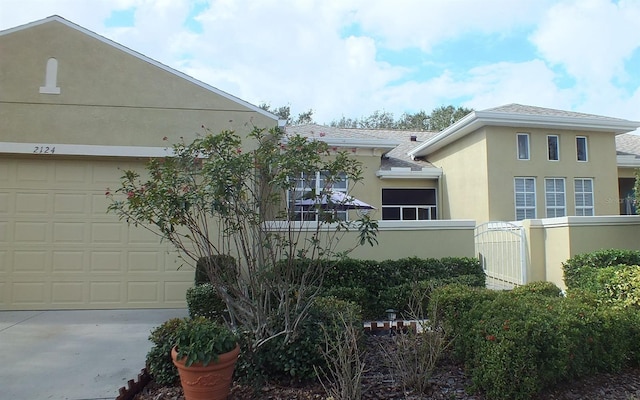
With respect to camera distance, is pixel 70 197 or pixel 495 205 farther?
pixel 495 205

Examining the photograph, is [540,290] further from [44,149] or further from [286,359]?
[44,149]

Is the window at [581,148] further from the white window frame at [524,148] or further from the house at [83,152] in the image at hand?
the house at [83,152]

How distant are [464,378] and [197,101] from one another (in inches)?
269

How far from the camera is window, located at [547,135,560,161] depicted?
14.0 metres

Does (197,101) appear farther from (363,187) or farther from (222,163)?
(363,187)

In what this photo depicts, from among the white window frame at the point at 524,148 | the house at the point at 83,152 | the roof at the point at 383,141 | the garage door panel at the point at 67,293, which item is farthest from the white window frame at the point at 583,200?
the garage door panel at the point at 67,293

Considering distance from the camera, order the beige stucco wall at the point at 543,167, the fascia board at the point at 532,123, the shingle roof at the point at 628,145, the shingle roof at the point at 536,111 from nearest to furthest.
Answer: the fascia board at the point at 532,123, the beige stucco wall at the point at 543,167, the shingle roof at the point at 536,111, the shingle roof at the point at 628,145

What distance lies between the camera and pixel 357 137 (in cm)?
1432

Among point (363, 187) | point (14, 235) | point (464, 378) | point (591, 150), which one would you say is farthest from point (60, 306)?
point (591, 150)

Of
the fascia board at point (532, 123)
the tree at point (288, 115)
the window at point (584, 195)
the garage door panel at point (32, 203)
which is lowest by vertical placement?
the garage door panel at point (32, 203)

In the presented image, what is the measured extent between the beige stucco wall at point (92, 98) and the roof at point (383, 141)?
3.34 metres

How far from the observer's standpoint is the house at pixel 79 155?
7.91 metres

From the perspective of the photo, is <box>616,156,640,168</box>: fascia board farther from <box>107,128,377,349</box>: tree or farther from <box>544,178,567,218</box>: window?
<box>107,128,377,349</box>: tree

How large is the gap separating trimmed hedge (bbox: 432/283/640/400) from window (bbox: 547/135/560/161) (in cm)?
1023
